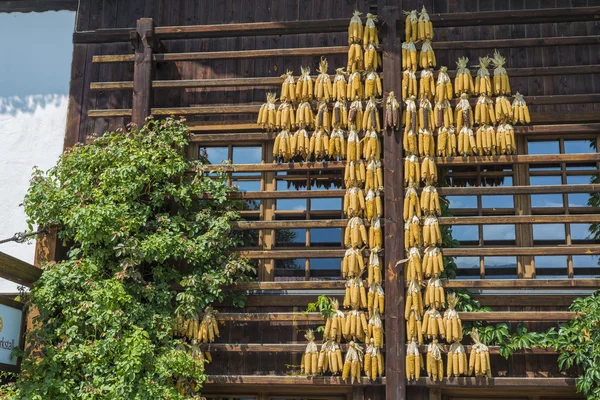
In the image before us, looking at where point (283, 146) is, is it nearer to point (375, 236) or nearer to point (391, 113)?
point (391, 113)

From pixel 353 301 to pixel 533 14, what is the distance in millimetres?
4884

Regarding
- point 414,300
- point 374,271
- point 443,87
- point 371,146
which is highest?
point 443,87

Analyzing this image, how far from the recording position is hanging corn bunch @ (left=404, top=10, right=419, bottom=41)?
12.6 meters

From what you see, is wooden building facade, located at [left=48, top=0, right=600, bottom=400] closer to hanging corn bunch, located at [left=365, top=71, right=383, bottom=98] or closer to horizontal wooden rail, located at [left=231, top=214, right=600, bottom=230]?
horizontal wooden rail, located at [left=231, top=214, right=600, bottom=230]

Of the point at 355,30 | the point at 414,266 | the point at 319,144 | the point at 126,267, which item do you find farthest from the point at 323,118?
the point at 126,267

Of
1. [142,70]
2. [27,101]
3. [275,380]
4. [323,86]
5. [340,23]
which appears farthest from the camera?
[27,101]

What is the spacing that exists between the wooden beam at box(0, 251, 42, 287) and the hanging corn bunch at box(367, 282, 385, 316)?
14.5 feet

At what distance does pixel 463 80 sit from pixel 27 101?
662cm

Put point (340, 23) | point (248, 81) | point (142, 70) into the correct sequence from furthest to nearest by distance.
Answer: point (142, 70)
point (340, 23)
point (248, 81)

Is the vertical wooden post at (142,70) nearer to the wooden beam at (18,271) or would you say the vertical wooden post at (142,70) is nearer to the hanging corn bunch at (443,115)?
the wooden beam at (18,271)

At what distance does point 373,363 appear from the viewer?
11.3m

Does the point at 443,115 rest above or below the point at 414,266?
above

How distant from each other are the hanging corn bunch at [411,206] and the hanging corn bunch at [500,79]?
6.25ft

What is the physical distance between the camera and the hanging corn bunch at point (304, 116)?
40.9 feet
